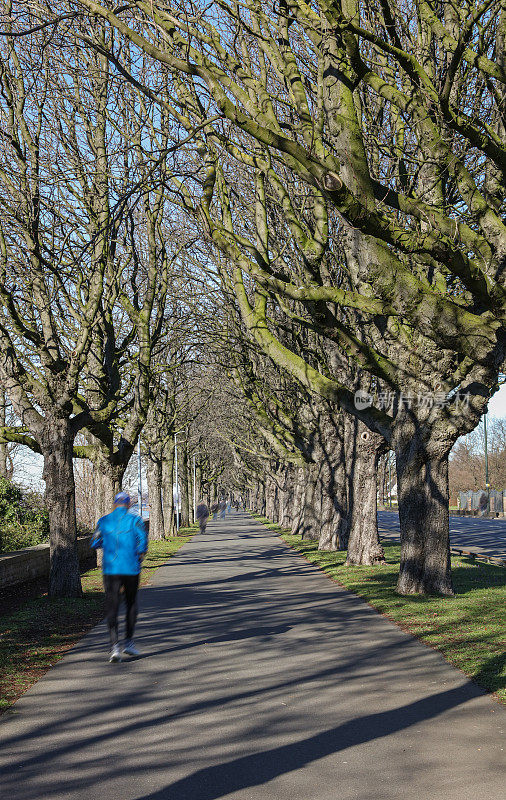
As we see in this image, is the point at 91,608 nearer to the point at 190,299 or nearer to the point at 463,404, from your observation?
the point at 463,404

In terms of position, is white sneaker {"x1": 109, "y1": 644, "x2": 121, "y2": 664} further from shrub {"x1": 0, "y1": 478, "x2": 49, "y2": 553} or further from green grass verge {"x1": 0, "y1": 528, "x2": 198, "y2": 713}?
shrub {"x1": 0, "y1": 478, "x2": 49, "y2": 553}

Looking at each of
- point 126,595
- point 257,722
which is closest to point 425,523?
point 126,595

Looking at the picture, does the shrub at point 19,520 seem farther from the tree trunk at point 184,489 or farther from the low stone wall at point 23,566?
the tree trunk at point 184,489

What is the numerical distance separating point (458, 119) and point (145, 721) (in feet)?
22.8

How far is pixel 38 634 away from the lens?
36.3 feet

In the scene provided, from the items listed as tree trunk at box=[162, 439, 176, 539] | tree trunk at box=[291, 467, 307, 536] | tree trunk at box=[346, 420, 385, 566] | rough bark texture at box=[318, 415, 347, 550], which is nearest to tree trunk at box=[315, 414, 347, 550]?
rough bark texture at box=[318, 415, 347, 550]

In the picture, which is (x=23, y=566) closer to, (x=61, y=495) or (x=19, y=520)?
(x=61, y=495)

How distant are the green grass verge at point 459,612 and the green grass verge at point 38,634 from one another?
424 centimetres

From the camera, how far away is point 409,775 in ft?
16.5

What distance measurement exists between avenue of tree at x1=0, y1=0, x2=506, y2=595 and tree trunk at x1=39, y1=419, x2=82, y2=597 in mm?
36

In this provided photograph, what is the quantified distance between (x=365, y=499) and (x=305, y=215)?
22.1 ft

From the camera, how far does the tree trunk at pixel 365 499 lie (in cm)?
1919

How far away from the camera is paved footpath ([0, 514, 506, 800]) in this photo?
4949mm
